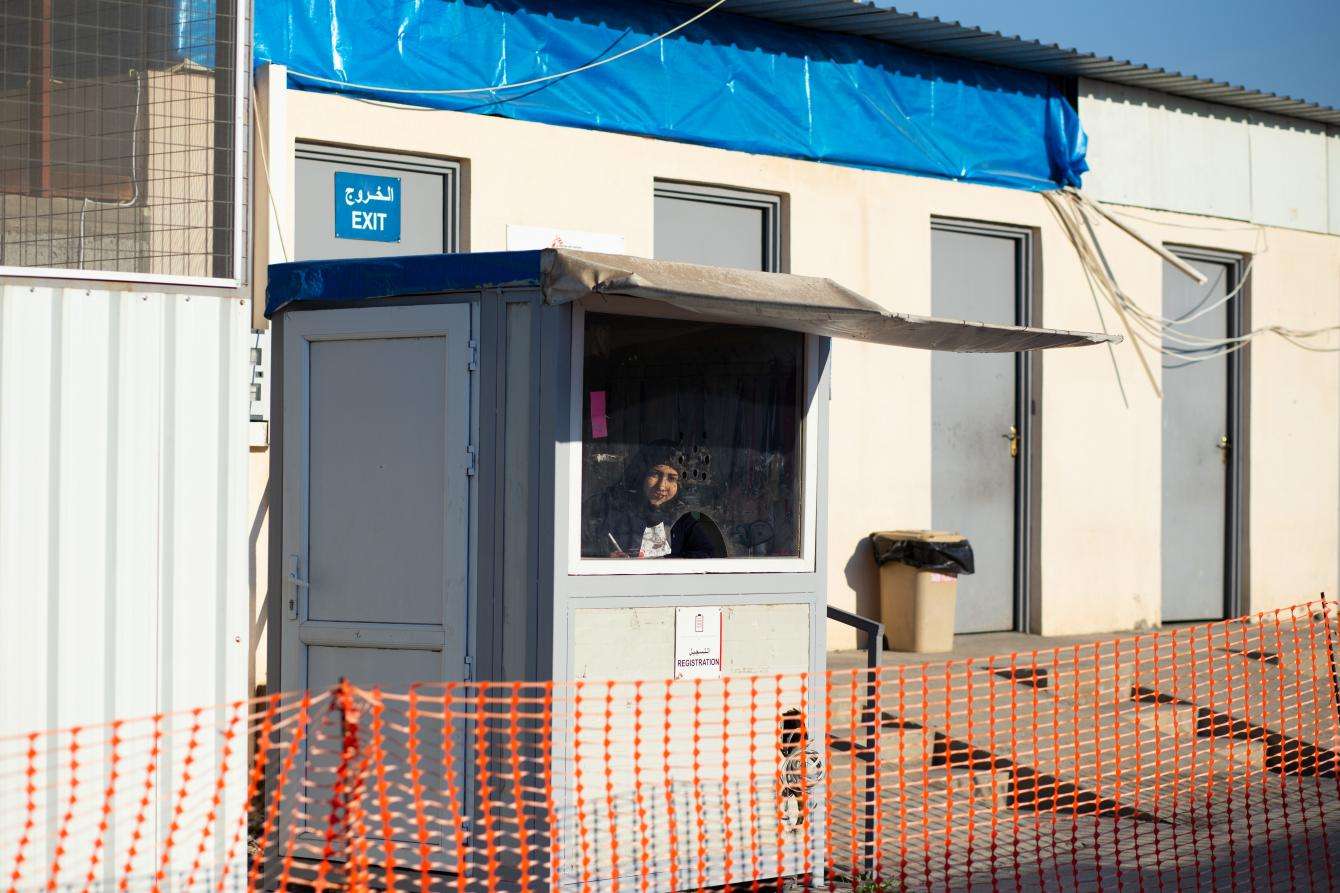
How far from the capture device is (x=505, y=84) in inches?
400

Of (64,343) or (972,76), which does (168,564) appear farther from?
(972,76)

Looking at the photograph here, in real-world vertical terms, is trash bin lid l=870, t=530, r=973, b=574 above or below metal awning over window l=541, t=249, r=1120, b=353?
below

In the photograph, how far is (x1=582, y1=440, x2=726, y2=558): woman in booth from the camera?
631 cm

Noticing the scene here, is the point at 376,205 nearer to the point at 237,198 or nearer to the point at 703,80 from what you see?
the point at 703,80

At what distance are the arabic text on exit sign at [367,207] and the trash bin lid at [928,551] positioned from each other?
13.8 ft

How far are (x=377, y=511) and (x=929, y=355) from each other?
665cm

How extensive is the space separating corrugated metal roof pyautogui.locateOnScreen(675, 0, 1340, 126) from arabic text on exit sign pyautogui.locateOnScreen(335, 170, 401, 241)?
257 centimetres

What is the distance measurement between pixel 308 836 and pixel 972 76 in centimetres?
841

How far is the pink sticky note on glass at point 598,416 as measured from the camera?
6281mm

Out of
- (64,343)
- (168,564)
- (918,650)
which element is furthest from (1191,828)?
(64,343)

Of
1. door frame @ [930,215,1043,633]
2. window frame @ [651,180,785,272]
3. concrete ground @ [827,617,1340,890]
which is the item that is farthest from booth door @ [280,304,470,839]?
door frame @ [930,215,1043,633]

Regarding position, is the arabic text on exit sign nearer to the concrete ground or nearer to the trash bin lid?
the concrete ground

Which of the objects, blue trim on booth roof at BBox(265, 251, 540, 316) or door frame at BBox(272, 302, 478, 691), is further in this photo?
door frame at BBox(272, 302, 478, 691)

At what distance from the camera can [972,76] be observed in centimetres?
1253
